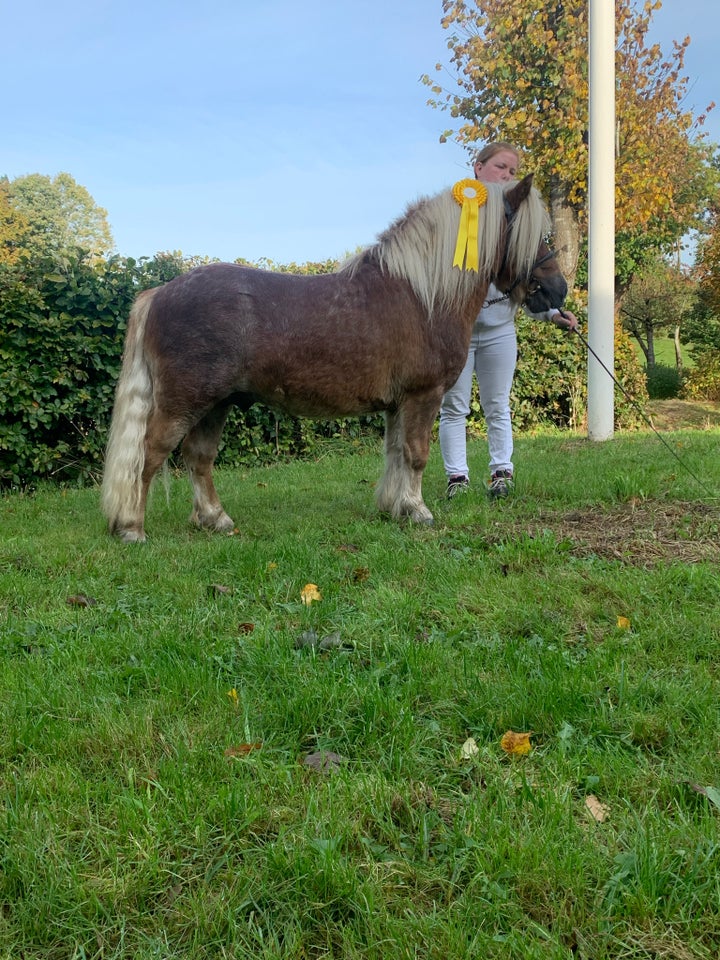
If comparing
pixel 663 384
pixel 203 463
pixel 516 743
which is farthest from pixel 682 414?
pixel 516 743

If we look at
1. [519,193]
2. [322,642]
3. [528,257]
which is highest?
[519,193]

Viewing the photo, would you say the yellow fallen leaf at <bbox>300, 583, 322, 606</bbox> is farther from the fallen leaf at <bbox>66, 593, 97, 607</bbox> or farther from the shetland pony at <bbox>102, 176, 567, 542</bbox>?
the shetland pony at <bbox>102, 176, 567, 542</bbox>

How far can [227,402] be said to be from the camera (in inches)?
188

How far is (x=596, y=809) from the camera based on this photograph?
66.2 inches

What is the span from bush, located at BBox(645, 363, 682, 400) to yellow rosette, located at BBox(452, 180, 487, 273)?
64.0ft

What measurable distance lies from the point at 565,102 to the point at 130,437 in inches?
538

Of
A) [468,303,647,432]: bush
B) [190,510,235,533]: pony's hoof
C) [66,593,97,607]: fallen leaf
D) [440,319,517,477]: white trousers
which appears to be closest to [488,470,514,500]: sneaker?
[440,319,517,477]: white trousers

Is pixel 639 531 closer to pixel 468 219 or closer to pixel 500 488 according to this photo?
pixel 500 488

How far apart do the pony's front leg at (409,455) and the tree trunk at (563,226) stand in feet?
36.0

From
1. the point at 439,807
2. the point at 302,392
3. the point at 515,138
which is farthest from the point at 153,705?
the point at 515,138

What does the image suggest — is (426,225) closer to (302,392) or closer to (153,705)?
(302,392)

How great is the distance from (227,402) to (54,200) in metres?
68.9

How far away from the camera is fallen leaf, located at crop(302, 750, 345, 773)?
6.10 feet

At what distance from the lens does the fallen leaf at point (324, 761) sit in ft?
6.10
